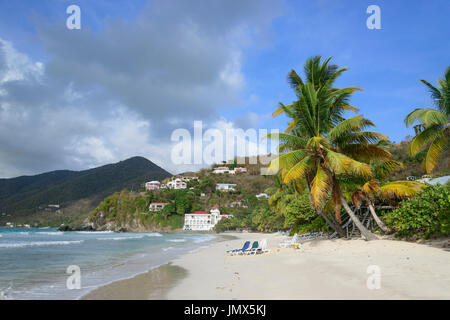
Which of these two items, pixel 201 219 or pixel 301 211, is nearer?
pixel 301 211

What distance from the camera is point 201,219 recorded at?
84.8 meters

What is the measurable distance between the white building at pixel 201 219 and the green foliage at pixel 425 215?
73.9m

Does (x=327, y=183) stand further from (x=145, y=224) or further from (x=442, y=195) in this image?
(x=145, y=224)

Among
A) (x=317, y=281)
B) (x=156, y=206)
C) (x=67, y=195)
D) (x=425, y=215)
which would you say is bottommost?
(x=156, y=206)

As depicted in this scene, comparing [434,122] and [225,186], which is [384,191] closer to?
[434,122]

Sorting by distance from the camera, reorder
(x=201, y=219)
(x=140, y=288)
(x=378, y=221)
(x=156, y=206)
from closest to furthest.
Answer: (x=140, y=288)
(x=378, y=221)
(x=201, y=219)
(x=156, y=206)

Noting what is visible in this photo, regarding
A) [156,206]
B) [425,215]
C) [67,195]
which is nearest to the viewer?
[425,215]

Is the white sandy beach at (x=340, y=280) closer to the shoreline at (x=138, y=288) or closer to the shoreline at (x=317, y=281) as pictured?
the shoreline at (x=317, y=281)

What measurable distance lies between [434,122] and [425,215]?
3729mm

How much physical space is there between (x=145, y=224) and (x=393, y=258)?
89932 mm

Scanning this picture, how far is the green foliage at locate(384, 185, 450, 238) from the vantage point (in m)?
9.11

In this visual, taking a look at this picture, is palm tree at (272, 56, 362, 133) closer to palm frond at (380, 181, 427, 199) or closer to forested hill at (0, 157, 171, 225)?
palm frond at (380, 181, 427, 199)

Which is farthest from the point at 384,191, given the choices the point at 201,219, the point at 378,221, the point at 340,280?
the point at 201,219
